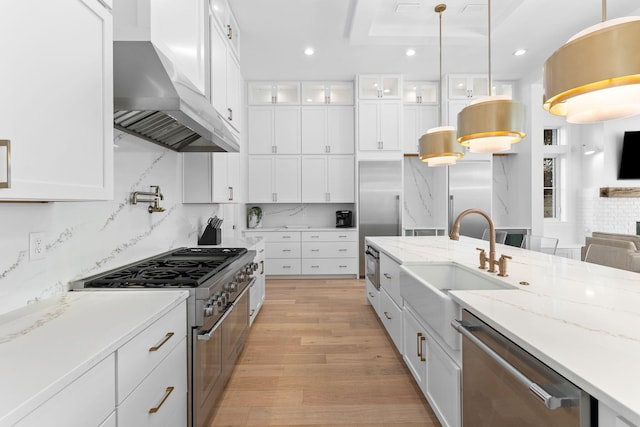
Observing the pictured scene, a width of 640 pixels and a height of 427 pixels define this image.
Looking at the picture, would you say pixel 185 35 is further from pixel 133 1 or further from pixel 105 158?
pixel 105 158

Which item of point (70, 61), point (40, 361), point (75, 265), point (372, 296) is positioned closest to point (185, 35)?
point (70, 61)

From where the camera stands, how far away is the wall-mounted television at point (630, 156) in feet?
19.5

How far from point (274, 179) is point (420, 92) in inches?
113

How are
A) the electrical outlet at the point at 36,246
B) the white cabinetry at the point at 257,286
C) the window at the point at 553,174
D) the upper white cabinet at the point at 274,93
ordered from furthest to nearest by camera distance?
1. the window at the point at 553,174
2. the upper white cabinet at the point at 274,93
3. the white cabinetry at the point at 257,286
4. the electrical outlet at the point at 36,246

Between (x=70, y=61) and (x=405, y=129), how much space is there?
16.9 feet

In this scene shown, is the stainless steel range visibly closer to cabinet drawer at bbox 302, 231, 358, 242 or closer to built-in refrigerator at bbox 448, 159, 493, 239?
cabinet drawer at bbox 302, 231, 358, 242

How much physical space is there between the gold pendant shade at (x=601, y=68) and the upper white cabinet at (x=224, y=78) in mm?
2340

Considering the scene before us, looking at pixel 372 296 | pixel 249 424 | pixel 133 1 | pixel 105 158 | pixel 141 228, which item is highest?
pixel 133 1

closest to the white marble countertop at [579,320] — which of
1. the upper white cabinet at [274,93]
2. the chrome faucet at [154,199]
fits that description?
the chrome faucet at [154,199]

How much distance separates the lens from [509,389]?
1.08 m

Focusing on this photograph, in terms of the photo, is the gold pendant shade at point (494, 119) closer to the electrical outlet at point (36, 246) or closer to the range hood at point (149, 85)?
the range hood at point (149, 85)

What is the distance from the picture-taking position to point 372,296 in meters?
3.67

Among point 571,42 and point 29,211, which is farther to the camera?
point 29,211

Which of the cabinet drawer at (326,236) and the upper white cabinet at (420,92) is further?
the upper white cabinet at (420,92)
